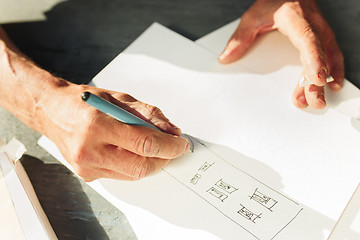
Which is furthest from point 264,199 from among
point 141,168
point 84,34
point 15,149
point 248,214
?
point 84,34

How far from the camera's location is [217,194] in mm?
568

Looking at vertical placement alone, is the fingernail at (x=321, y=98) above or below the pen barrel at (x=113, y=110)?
below

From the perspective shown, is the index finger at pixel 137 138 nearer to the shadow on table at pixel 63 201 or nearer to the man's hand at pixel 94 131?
the man's hand at pixel 94 131

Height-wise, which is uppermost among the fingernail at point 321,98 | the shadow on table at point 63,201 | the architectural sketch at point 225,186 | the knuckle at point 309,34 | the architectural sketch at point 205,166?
the knuckle at point 309,34

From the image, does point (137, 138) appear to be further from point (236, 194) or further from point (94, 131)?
point (236, 194)

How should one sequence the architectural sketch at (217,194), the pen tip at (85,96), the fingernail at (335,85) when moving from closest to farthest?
1. the pen tip at (85,96)
2. the architectural sketch at (217,194)
3. the fingernail at (335,85)

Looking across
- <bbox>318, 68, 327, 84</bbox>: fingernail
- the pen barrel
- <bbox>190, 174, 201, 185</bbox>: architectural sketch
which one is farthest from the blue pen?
<bbox>318, 68, 327, 84</bbox>: fingernail

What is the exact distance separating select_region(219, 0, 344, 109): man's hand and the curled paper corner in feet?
1.39

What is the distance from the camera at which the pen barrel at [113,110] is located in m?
0.48

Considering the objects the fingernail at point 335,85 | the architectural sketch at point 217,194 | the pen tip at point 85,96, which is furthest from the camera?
the fingernail at point 335,85

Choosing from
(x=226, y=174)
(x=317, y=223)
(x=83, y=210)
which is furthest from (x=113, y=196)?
(x=317, y=223)

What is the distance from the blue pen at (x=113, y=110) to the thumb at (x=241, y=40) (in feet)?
0.84

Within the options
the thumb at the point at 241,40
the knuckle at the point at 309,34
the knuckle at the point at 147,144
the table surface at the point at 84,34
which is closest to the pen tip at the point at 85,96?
the knuckle at the point at 147,144

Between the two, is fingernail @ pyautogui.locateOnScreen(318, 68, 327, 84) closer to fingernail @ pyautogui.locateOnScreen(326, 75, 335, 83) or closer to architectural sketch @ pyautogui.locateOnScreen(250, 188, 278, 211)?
fingernail @ pyautogui.locateOnScreen(326, 75, 335, 83)
